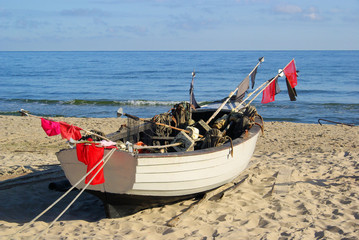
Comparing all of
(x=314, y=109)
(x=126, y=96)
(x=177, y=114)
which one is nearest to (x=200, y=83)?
(x=126, y=96)

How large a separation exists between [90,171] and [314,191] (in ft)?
14.1

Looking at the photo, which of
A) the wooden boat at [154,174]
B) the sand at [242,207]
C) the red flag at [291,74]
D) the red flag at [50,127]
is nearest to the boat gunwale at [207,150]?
the wooden boat at [154,174]

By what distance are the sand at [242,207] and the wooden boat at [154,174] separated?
1.17ft

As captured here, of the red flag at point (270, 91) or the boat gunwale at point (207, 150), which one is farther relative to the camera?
the red flag at point (270, 91)

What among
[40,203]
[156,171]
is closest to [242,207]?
[156,171]

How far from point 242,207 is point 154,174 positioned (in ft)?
5.98

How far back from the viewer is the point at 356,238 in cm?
535

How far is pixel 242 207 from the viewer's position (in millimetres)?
6543

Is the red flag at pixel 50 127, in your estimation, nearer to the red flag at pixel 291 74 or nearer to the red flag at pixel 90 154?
the red flag at pixel 90 154

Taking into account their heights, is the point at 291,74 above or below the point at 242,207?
above

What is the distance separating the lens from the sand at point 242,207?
5.54 m

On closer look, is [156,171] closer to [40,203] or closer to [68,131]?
[68,131]

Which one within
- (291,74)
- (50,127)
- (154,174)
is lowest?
(154,174)

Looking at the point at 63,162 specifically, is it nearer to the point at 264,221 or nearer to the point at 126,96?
the point at 264,221
